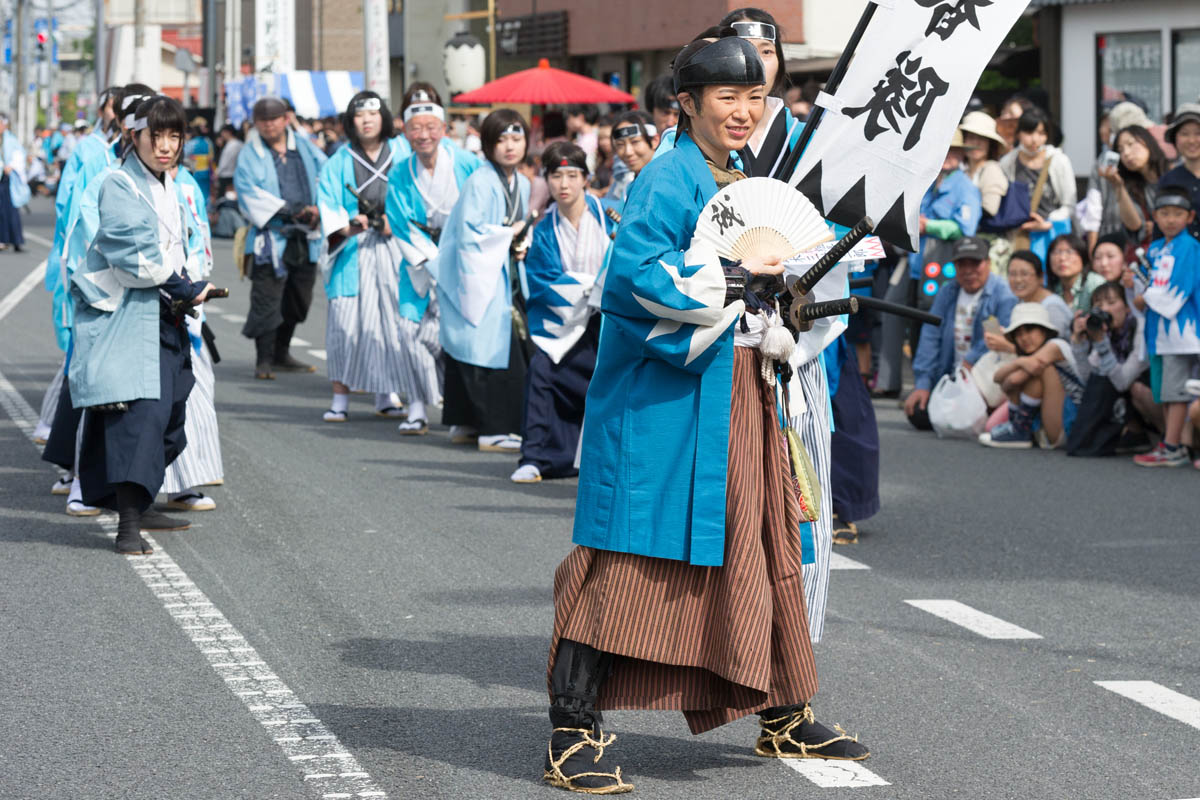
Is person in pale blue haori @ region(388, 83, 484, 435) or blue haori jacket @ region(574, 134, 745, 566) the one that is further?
person in pale blue haori @ region(388, 83, 484, 435)

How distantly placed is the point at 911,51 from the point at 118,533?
13.9 feet

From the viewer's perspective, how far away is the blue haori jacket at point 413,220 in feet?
35.8

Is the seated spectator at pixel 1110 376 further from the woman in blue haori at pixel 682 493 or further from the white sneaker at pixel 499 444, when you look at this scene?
the woman in blue haori at pixel 682 493

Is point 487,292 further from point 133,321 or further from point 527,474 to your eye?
point 133,321

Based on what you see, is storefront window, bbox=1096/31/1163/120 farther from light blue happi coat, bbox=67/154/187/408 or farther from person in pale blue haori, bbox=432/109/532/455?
light blue happi coat, bbox=67/154/187/408

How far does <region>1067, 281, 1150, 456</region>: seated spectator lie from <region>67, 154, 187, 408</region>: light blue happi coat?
215 inches

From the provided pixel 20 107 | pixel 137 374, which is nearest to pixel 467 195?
pixel 137 374

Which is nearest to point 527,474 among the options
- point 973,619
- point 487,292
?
point 487,292

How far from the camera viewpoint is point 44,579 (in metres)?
6.72

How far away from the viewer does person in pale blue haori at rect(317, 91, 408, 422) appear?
11.3m

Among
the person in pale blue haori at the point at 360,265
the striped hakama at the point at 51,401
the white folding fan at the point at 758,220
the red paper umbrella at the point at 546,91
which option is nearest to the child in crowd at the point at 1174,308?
the person in pale blue haori at the point at 360,265

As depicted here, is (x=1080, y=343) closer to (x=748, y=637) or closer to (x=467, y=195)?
(x=467, y=195)

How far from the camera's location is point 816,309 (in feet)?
14.3

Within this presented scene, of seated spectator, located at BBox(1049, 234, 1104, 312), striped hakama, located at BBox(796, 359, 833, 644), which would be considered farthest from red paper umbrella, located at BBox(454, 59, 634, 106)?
striped hakama, located at BBox(796, 359, 833, 644)
